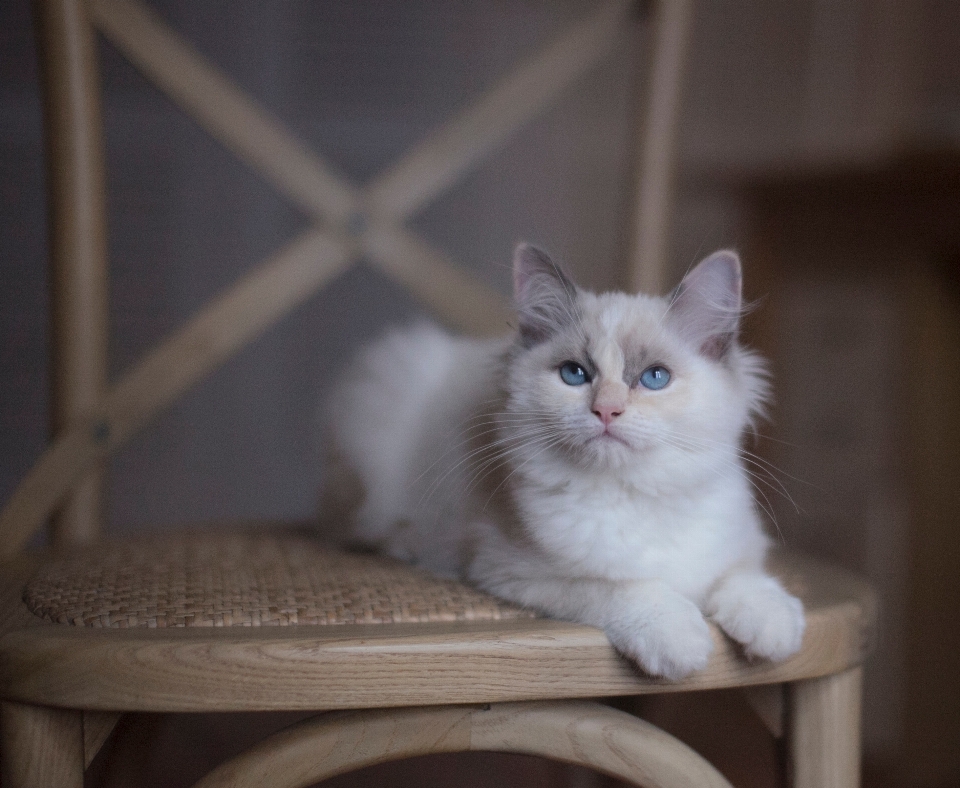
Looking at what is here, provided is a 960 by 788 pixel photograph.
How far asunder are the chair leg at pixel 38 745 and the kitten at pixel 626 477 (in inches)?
15.6

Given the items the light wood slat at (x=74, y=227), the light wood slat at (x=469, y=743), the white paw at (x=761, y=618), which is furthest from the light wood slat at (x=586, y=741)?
the light wood slat at (x=74, y=227)

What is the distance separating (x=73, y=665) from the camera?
725 millimetres

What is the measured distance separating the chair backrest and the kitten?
0.40 meters

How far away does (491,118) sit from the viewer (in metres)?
1.40

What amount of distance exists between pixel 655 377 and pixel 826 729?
369mm

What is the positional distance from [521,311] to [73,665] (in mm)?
546

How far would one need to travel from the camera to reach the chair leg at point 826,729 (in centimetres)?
86

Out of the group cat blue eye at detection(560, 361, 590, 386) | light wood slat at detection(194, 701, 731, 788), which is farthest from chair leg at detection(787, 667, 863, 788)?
cat blue eye at detection(560, 361, 590, 386)

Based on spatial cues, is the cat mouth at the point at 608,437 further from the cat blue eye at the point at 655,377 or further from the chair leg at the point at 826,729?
the chair leg at the point at 826,729

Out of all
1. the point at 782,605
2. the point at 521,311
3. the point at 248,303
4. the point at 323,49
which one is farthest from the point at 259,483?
the point at 782,605

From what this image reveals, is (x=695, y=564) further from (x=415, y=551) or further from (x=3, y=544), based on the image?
(x=3, y=544)

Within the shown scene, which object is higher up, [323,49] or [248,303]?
[323,49]

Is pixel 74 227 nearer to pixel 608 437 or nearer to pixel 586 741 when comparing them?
pixel 608 437

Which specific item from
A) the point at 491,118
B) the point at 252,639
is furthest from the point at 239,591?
the point at 491,118
